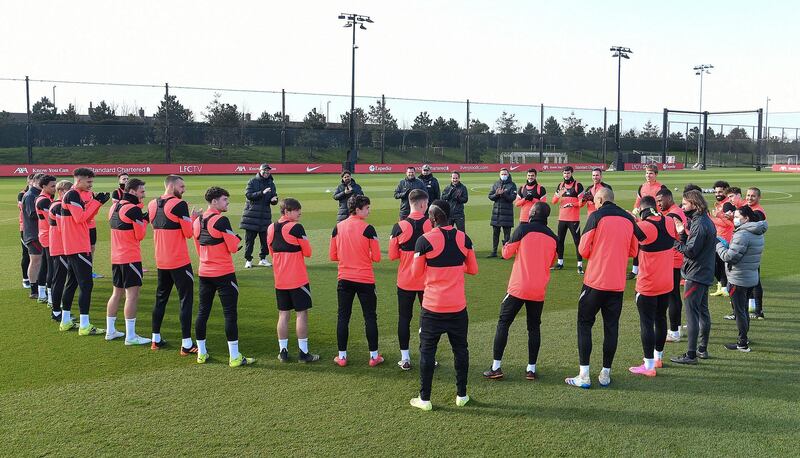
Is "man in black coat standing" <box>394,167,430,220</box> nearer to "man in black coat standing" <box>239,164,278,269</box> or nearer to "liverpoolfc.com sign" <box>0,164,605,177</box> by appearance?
"man in black coat standing" <box>239,164,278,269</box>

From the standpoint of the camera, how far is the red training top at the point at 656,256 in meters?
6.06

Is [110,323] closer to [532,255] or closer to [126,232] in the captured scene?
[126,232]

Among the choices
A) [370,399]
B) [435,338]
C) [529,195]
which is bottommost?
[370,399]

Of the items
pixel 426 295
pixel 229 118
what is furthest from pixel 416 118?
pixel 426 295

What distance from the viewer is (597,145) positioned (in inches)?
2594

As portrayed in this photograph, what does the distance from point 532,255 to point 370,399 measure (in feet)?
6.67

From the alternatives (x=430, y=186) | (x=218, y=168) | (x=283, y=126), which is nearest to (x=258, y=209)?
(x=430, y=186)

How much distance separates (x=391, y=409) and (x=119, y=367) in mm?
3041

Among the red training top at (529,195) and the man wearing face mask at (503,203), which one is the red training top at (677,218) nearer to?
the red training top at (529,195)

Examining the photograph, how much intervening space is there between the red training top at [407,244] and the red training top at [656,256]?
7.20 ft

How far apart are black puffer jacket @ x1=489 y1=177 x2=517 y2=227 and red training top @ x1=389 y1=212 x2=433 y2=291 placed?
6.65 m

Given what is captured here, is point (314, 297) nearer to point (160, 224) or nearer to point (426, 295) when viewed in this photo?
point (160, 224)

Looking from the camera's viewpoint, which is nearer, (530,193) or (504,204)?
(530,193)

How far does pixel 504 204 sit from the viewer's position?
12.9 meters
